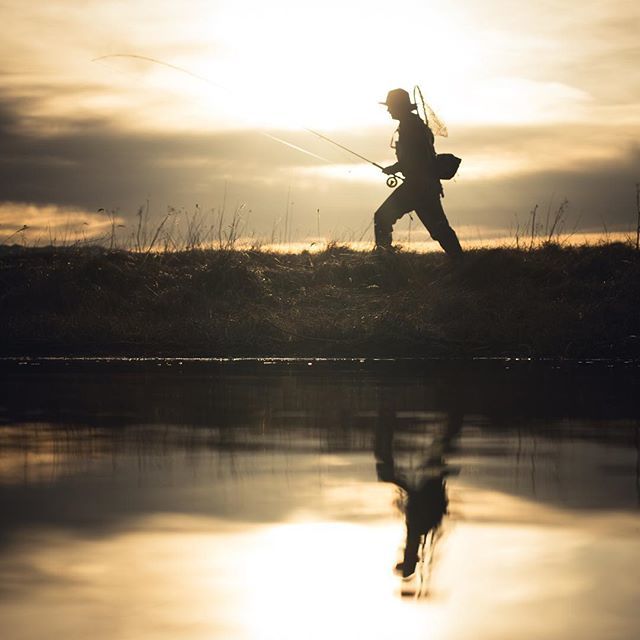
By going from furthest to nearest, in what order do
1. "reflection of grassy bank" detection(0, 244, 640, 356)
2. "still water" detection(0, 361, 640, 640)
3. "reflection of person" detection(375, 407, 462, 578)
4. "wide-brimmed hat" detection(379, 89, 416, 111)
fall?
"wide-brimmed hat" detection(379, 89, 416, 111)
"reflection of grassy bank" detection(0, 244, 640, 356)
"reflection of person" detection(375, 407, 462, 578)
"still water" detection(0, 361, 640, 640)

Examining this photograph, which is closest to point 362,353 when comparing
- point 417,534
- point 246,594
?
point 417,534

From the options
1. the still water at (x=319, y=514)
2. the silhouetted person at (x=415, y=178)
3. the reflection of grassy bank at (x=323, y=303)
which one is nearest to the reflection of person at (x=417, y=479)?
the still water at (x=319, y=514)

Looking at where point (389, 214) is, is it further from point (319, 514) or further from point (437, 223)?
point (319, 514)

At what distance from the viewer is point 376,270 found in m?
21.8

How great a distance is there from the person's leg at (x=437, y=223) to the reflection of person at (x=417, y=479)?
11.0 metres

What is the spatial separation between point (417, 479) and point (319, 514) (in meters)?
1.26

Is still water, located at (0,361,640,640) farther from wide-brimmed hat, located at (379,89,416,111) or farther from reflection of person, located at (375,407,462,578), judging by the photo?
wide-brimmed hat, located at (379,89,416,111)

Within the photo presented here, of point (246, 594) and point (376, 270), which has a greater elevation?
point (376, 270)

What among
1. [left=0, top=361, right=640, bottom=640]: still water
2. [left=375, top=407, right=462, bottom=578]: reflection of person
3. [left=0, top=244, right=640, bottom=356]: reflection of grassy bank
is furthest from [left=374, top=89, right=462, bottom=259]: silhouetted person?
[left=375, top=407, right=462, bottom=578]: reflection of person

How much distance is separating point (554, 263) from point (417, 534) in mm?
16195

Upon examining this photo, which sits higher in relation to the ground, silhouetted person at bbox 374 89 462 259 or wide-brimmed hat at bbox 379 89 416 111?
wide-brimmed hat at bbox 379 89 416 111

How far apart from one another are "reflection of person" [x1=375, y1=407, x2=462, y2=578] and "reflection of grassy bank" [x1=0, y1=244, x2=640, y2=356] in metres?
6.88

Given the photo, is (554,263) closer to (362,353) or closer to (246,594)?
(362,353)

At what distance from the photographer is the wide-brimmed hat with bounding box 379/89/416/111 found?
21594mm
